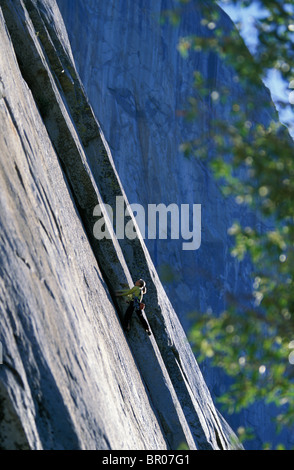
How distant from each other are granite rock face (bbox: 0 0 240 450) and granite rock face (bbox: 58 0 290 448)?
24.1 meters

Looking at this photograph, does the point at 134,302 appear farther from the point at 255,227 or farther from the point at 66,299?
the point at 255,227

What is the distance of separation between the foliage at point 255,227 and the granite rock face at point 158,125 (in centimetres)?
3169

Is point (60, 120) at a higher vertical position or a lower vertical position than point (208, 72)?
lower

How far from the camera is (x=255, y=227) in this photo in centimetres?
582

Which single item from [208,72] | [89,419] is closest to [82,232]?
[89,419]

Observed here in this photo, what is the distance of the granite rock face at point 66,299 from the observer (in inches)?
234

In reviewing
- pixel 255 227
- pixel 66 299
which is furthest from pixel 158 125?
pixel 255 227

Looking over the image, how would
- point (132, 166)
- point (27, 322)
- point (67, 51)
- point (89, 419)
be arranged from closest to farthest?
point (27, 322)
point (89, 419)
point (67, 51)
point (132, 166)

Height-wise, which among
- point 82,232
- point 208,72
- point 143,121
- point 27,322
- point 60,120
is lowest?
point 27,322

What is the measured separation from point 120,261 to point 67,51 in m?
5.60

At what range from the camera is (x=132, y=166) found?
39.1 meters

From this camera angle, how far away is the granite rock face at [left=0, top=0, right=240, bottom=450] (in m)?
5.95

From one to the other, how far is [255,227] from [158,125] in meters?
36.2
